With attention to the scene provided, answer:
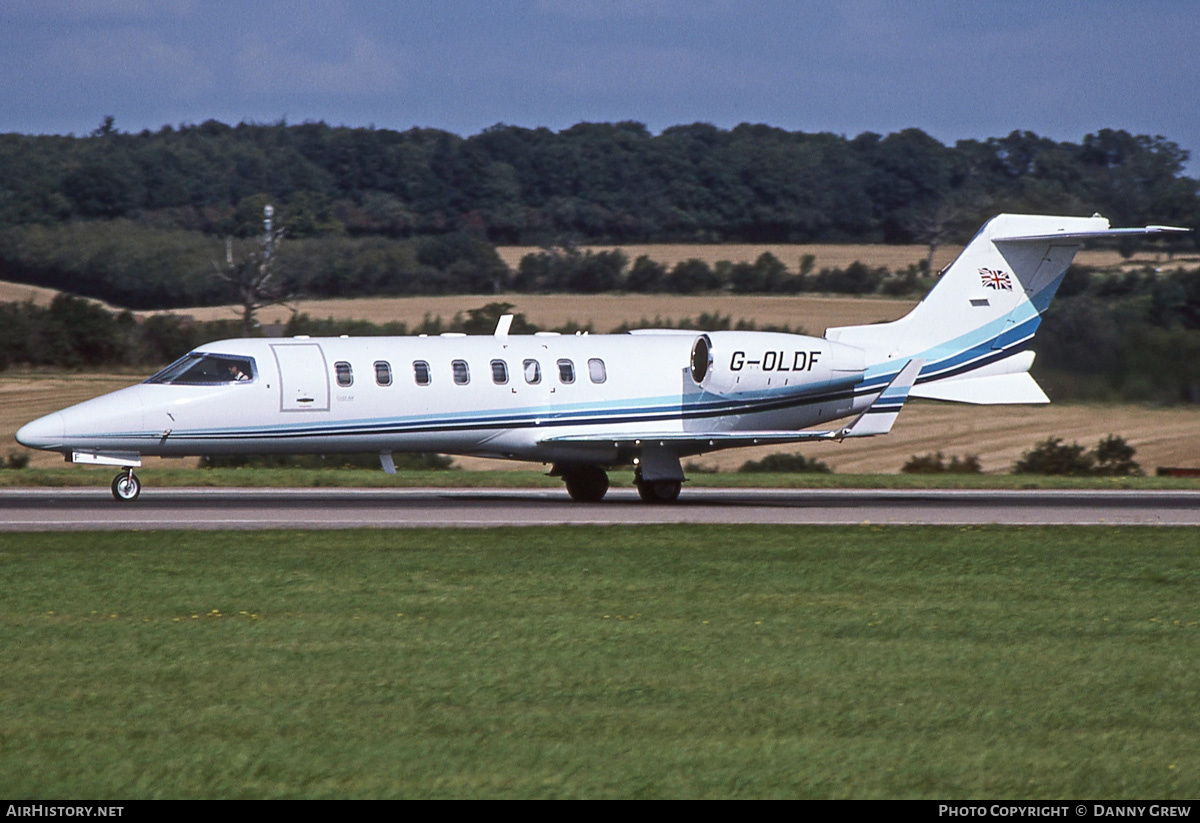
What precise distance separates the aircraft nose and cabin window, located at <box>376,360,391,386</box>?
4739 mm

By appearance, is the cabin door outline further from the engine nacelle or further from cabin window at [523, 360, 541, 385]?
the engine nacelle

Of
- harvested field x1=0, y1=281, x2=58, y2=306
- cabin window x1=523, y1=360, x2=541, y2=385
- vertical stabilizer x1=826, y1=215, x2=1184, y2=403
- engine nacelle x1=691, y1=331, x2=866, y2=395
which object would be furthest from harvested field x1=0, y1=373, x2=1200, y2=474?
cabin window x1=523, y1=360, x2=541, y2=385

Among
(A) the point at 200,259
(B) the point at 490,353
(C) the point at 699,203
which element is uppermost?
(C) the point at 699,203

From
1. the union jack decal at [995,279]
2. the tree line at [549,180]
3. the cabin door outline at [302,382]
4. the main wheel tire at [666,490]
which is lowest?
the main wheel tire at [666,490]

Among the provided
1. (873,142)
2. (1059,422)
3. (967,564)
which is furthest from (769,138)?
(967,564)

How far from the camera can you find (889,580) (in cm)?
1522

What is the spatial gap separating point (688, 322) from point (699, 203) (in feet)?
140

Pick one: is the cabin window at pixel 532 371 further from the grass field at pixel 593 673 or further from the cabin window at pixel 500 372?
the grass field at pixel 593 673

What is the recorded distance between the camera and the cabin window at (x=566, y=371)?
981 inches

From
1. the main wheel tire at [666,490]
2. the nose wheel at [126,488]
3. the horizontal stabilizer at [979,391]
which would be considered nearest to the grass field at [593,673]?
the nose wheel at [126,488]

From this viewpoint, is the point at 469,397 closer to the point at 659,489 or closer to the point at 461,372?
the point at 461,372

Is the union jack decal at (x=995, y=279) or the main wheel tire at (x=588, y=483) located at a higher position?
the union jack decal at (x=995, y=279)

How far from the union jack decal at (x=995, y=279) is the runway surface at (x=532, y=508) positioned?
12.5ft

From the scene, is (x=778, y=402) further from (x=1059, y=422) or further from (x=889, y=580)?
(x=1059, y=422)
